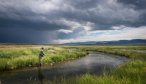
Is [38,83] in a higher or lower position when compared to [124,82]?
lower

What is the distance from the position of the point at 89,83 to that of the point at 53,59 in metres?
23.2

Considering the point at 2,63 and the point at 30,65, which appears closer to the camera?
the point at 2,63

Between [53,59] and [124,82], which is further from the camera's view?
[53,59]

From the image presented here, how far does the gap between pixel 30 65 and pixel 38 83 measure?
38.8 feet

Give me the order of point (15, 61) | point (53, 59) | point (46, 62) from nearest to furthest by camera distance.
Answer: point (15, 61) < point (46, 62) < point (53, 59)

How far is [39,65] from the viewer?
92.3 ft

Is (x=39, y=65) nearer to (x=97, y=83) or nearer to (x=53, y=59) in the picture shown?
(x=53, y=59)

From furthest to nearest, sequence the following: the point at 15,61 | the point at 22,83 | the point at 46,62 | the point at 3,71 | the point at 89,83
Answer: the point at 46,62, the point at 15,61, the point at 3,71, the point at 22,83, the point at 89,83

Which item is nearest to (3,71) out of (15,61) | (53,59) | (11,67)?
(11,67)

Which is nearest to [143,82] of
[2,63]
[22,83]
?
[22,83]

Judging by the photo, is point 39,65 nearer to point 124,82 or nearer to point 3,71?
point 3,71

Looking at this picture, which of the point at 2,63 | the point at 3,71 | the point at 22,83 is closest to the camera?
the point at 22,83

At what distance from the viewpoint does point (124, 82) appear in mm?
11016

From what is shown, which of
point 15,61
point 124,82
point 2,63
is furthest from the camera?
point 15,61
